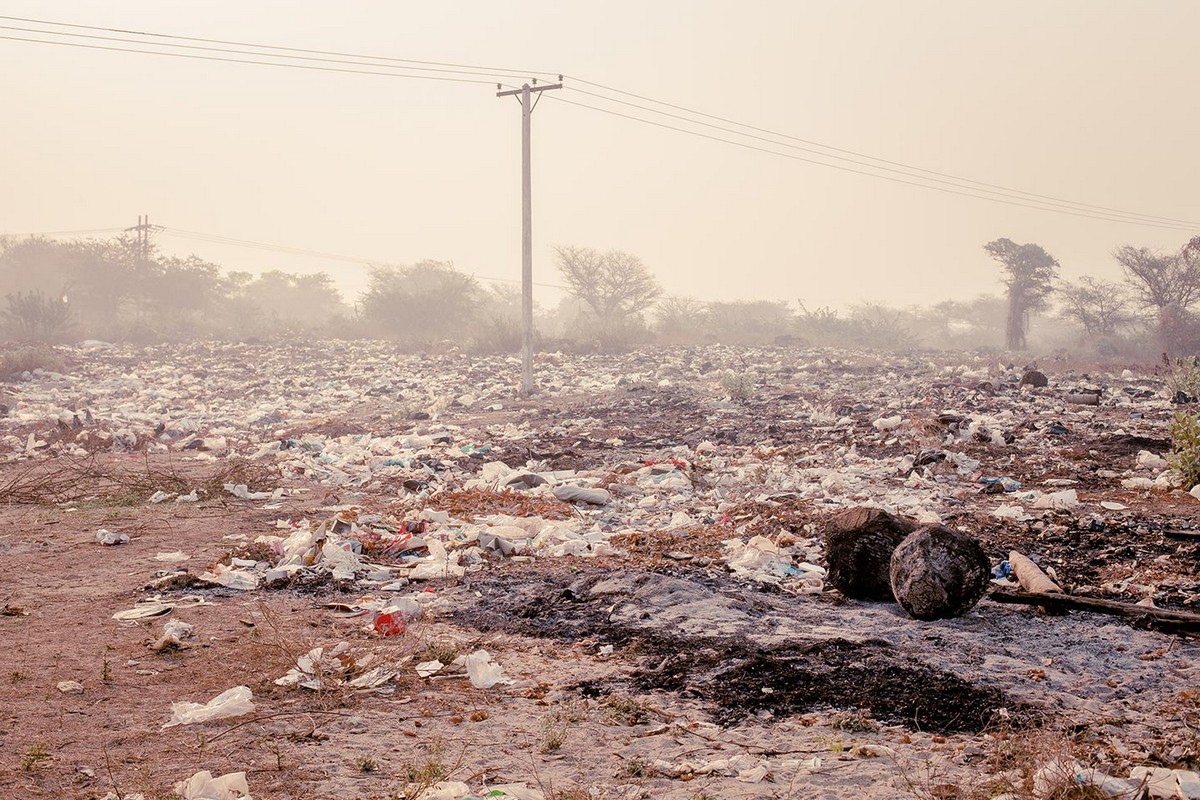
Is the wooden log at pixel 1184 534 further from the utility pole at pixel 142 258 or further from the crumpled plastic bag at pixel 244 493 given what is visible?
the utility pole at pixel 142 258

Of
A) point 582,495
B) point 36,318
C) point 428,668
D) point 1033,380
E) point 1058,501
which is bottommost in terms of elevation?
point 428,668

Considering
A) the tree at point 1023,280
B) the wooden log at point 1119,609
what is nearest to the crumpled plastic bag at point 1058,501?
the wooden log at point 1119,609

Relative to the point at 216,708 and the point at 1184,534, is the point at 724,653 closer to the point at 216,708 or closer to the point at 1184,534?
the point at 216,708

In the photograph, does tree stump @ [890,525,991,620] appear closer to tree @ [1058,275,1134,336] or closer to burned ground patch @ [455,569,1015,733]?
burned ground patch @ [455,569,1015,733]

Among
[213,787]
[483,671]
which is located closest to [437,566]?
[483,671]

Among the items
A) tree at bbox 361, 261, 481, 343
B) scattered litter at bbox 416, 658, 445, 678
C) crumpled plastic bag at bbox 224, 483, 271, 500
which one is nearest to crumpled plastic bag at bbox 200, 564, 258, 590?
scattered litter at bbox 416, 658, 445, 678

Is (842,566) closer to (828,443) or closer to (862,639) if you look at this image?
(862,639)

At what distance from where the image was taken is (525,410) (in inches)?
543

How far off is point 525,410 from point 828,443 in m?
5.78

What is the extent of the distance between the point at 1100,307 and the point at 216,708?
3108 cm

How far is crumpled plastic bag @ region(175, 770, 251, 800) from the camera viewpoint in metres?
2.51

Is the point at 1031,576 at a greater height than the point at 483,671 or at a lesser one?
greater

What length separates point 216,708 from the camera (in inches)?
126

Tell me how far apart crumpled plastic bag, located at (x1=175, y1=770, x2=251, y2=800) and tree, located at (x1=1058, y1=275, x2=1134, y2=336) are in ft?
98.5
